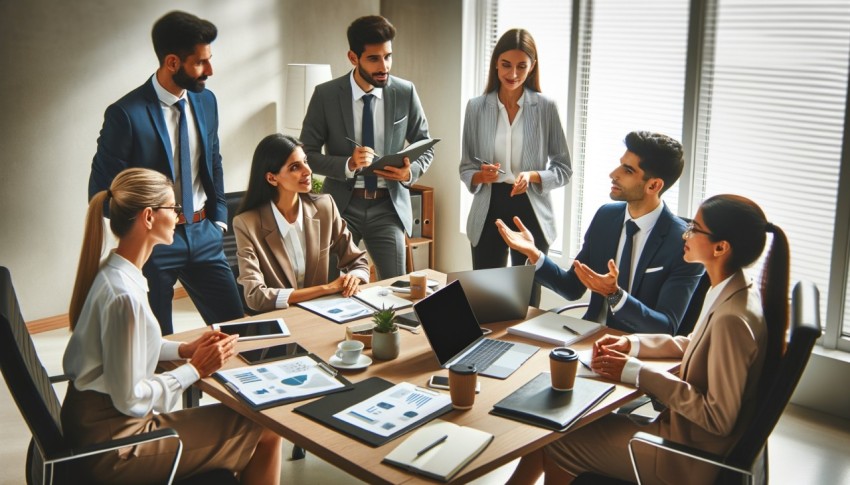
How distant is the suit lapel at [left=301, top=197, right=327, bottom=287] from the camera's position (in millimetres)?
3580

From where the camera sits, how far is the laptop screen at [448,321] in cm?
261

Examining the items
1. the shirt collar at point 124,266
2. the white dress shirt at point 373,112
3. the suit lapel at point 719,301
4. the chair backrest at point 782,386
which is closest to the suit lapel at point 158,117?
the white dress shirt at point 373,112

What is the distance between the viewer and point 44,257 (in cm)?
513

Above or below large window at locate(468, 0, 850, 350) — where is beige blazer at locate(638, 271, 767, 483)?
below

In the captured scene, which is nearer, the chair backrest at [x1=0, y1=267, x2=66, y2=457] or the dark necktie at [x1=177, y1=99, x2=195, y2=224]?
the chair backrest at [x1=0, y1=267, x2=66, y2=457]

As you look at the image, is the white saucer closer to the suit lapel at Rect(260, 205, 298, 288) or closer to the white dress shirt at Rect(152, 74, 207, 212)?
the suit lapel at Rect(260, 205, 298, 288)

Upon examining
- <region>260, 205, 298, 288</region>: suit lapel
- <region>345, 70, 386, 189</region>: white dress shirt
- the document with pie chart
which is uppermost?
<region>345, 70, 386, 189</region>: white dress shirt

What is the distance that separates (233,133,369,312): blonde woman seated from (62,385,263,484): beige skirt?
2.63 feet

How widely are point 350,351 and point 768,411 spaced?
1.23m

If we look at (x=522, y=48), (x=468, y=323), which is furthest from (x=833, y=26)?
(x=468, y=323)

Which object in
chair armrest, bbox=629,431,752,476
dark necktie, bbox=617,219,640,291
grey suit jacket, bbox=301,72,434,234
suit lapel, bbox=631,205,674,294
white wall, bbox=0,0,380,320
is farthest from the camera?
white wall, bbox=0,0,380,320

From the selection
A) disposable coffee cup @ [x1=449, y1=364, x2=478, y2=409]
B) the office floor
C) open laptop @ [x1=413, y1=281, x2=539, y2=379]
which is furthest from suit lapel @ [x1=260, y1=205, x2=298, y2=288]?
disposable coffee cup @ [x1=449, y1=364, x2=478, y2=409]

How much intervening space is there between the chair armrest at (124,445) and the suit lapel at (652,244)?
1.78 m

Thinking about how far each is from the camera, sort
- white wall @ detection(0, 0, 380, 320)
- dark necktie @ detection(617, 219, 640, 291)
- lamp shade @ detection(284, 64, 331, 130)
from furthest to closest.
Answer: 1. lamp shade @ detection(284, 64, 331, 130)
2. white wall @ detection(0, 0, 380, 320)
3. dark necktie @ detection(617, 219, 640, 291)
